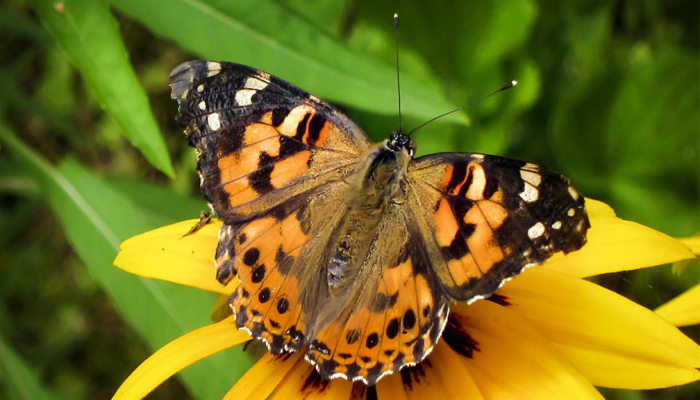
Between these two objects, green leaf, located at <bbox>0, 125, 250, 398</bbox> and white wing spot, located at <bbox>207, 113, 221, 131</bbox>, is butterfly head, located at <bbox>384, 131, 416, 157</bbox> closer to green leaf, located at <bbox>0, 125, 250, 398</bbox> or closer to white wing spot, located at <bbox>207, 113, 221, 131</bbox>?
white wing spot, located at <bbox>207, 113, 221, 131</bbox>

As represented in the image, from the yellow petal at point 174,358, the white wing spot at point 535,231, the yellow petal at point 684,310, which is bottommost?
the yellow petal at point 684,310

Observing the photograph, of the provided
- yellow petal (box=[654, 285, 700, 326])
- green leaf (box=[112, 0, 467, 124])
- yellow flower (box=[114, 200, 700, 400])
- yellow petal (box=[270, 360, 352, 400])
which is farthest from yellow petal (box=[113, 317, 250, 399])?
yellow petal (box=[654, 285, 700, 326])

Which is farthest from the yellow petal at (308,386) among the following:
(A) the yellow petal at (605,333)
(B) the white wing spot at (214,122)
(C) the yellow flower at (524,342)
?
(B) the white wing spot at (214,122)

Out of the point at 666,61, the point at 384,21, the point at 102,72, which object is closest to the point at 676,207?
the point at 666,61

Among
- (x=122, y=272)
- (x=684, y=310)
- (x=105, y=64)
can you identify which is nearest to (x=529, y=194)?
(x=684, y=310)

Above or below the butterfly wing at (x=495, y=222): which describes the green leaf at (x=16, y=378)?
below

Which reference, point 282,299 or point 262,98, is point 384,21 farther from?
point 282,299

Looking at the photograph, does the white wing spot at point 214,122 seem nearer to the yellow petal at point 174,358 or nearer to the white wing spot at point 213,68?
the white wing spot at point 213,68

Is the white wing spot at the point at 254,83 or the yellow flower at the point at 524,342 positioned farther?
the white wing spot at the point at 254,83
